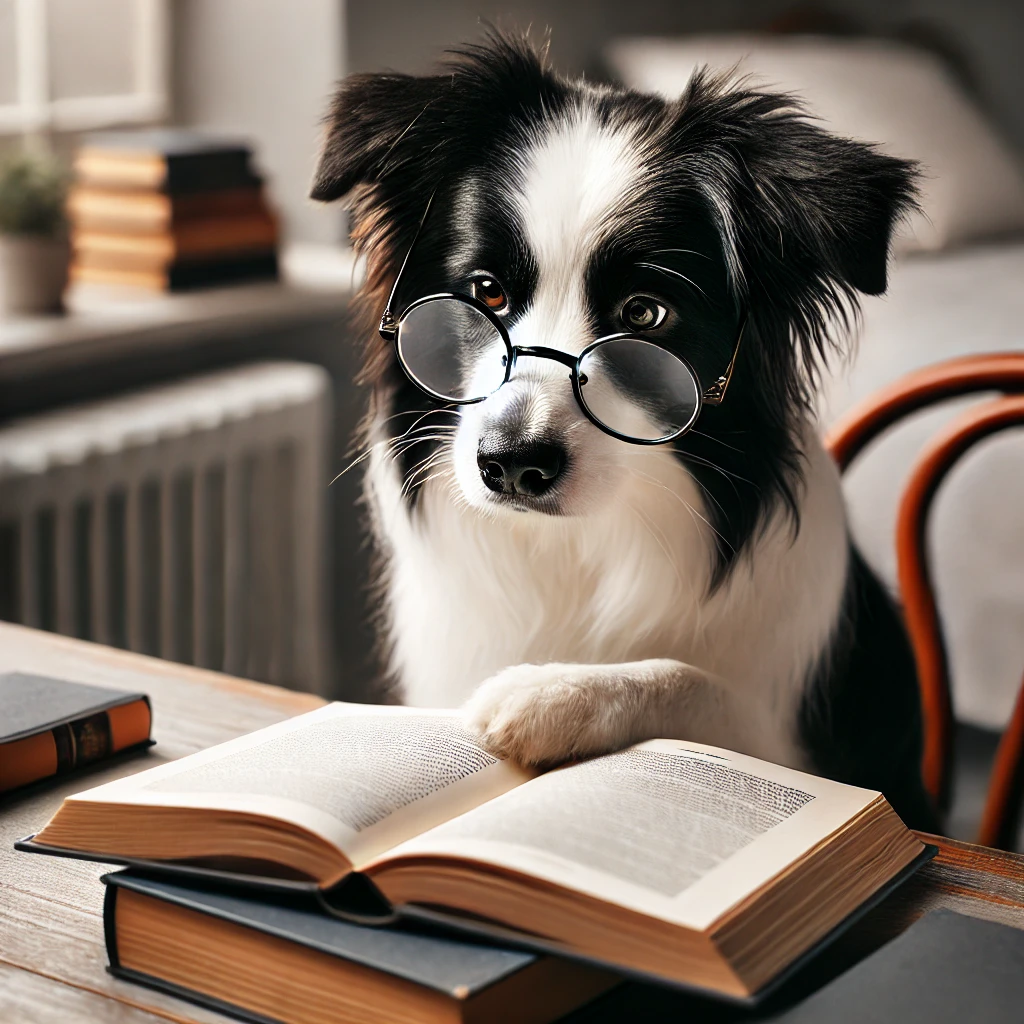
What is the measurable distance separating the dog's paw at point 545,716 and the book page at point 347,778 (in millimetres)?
13

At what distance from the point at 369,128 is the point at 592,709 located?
467mm

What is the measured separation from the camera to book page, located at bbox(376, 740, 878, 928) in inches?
26.2

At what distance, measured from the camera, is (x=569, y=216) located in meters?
0.94

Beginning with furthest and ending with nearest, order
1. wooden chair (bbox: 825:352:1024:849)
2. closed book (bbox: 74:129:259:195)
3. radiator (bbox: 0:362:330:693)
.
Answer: closed book (bbox: 74:129:259:195), radiator (bbox: 0:362:330:693), wooden chair (bbox: 825:352:1024:849)

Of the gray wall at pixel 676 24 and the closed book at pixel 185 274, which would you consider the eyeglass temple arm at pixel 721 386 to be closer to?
the closed book at pixel 185 274

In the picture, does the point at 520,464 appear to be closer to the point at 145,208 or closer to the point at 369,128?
the point at 369,128

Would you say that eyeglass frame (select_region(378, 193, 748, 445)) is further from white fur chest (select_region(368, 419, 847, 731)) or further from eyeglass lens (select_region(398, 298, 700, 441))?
white fur chest (select_region(368, 419, 847, 731))

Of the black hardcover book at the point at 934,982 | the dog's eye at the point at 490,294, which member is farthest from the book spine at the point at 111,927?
the dog's eye at the point at 490,294

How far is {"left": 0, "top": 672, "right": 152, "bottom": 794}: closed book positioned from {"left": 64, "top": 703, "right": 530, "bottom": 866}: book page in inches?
6.5

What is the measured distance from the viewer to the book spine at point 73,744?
945mm

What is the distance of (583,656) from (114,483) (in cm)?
126

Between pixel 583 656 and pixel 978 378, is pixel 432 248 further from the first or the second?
pixel 978 378

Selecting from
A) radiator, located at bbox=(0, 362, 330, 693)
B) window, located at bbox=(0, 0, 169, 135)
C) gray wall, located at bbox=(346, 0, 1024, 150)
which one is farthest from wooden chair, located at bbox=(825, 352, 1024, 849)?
window, located at bbox=(0, 0, 169, 135)

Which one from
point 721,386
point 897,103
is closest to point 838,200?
point 721,386
